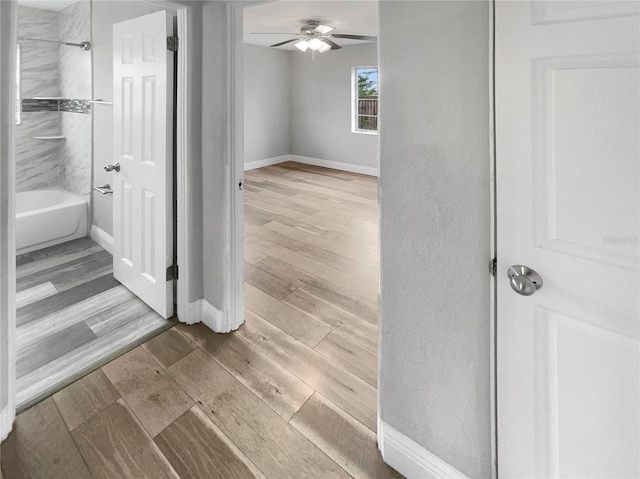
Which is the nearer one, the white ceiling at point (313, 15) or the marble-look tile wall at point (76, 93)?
the marble-look tile wall at point (76, 93)

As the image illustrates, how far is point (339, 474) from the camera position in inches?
55.3

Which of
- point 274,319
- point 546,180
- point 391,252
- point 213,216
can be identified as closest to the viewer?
point 546,180

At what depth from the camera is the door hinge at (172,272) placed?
7.83 ft

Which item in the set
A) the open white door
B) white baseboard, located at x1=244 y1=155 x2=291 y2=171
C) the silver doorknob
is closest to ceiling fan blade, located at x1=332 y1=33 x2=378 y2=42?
white baseboard, located at x1=244 y1=155 x2=291 y2=171

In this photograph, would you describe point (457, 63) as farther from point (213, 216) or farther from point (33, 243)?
point (33, 243)

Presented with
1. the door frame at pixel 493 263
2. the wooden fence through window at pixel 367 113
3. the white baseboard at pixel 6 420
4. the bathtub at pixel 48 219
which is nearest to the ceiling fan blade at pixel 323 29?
the wooden fence through window at pixel 367 113

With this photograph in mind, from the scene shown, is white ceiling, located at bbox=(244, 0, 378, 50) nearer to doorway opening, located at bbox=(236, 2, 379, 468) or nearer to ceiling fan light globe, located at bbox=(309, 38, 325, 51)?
doorway opening, located at bbox=(236, 2, 379, 468)

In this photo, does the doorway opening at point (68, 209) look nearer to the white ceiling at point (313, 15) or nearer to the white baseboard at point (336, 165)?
the white ceiling at point (313, 15)

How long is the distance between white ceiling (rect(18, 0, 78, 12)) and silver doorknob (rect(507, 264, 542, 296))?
4.73 metres

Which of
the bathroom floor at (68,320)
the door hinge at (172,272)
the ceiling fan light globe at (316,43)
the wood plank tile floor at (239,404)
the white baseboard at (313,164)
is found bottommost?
the wood plank tile floor at (239,404)

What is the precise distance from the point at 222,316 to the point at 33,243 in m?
2.50

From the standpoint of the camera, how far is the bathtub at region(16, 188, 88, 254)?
3.45 m

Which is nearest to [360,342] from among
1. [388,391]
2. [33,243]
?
[388,391]

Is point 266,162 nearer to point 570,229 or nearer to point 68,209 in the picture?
point 68,209
